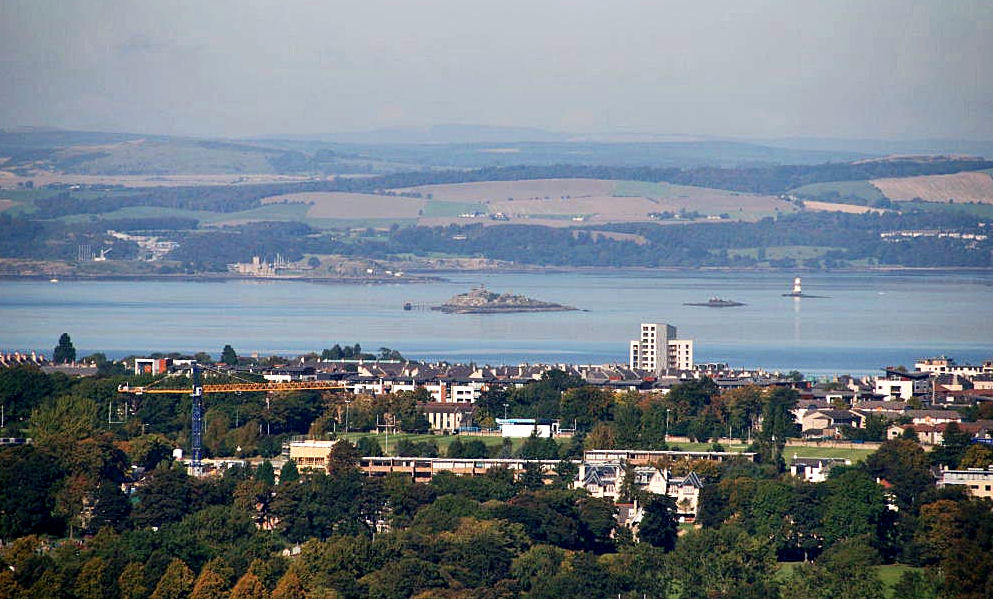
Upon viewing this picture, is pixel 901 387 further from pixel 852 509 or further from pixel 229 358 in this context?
pixel 852 509

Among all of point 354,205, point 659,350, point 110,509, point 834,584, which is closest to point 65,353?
point 659,350

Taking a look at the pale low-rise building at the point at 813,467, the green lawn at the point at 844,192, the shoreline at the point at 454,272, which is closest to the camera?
the pale low-rise building at the point at 813,467

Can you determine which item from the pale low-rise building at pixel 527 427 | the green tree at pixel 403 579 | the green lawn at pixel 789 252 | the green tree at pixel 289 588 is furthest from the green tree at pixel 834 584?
the green lawn at pixel 789 252

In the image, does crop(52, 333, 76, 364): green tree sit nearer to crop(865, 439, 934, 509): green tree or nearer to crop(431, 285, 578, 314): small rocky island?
crop(865, 439, 934, 509): green tree

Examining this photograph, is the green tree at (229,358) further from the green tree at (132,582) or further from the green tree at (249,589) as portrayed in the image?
the green tree at (249,589)

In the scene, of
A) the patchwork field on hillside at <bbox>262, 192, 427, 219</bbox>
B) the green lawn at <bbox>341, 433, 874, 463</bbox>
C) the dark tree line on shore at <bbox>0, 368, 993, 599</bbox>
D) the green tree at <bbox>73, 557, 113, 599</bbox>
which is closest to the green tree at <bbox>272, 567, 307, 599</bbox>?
the dark tree line on shore at <bbox>0, 368, 993, 599</bbox>

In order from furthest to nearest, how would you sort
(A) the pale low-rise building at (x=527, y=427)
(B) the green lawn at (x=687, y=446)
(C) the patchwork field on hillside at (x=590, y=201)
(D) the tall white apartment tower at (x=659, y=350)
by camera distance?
(C) the patchwork field on hillside at (x=590, y=201) → (D) the tall white apartment tower at (x=659, y=350) → (A) the pale low-rise building at (x=527, y=427) → (B) the green lawn at (x=687, y=446)
